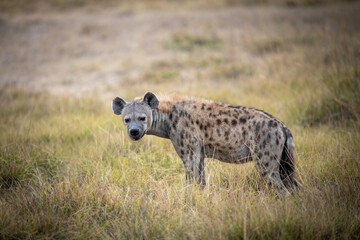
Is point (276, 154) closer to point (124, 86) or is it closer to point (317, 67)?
point (317, 67)

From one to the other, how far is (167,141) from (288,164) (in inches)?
80.8

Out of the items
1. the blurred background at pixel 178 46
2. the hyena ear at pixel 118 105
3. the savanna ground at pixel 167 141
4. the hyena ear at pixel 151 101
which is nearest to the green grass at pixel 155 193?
the savanna ground at pixel 167 141

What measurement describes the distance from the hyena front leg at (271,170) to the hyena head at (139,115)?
1253mm

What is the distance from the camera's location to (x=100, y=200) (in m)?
3.49

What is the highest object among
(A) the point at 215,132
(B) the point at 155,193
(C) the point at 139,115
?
(C) the point at 139,115

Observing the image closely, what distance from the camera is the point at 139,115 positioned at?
3.82 meters

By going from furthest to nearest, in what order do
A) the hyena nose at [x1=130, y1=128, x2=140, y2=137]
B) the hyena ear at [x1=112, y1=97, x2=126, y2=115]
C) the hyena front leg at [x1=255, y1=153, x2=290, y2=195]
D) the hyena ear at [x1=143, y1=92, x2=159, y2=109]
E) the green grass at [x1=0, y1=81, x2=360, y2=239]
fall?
the hyena ear at [x1=112, y1=97, x2=126, y2=115] < the hyena ear at [x1=143, y1=92, x2=159, y2=109] < the hyena nose at [x1=130, y1=128, x2=140, y2=137] < the hyena front leg at [x1=255, y1=153, x2=290, y2=195] < the green grass at [x1=0, y1=81, x2=360, y2=239]

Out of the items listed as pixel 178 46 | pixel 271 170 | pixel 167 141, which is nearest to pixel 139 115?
pixel 167 141

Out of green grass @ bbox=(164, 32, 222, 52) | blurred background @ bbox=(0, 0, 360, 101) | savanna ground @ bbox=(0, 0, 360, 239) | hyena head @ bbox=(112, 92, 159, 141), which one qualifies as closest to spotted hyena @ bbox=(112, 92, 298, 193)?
hyena head @ bbox=(112, 92, 159, 141)

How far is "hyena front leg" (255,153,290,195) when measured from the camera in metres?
3.41

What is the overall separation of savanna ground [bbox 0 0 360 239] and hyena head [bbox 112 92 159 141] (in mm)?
553

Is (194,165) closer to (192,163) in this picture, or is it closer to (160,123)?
(192,163)

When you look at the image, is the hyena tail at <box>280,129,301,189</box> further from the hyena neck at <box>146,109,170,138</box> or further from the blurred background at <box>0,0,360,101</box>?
the blurred background at <box>0,0,360,101</box>

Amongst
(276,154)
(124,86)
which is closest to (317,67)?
(124,86)
